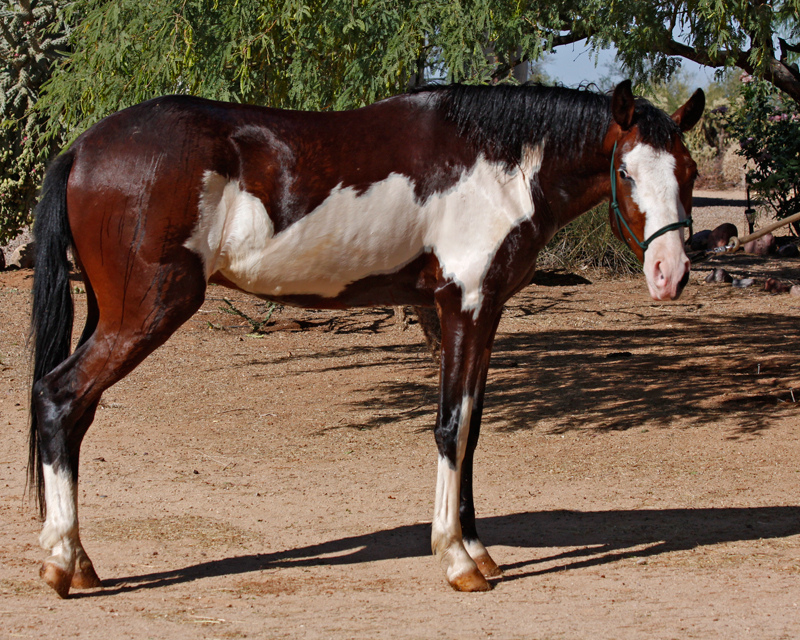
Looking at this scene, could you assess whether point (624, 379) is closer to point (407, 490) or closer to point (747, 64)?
point (747, 64)

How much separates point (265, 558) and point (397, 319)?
6.52 m

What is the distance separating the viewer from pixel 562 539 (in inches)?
177

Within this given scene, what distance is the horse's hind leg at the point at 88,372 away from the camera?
3.51 metres

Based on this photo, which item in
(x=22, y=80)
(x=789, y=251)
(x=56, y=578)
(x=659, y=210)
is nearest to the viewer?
(x=56, y=578)

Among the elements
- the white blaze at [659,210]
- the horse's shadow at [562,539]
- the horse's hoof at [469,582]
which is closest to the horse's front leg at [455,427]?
the horse's hoof at [469,582]

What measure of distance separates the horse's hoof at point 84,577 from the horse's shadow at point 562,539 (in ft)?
0.26

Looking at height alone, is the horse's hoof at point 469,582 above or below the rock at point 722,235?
below

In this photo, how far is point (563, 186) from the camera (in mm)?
3893

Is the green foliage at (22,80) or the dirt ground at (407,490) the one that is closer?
the dirt ground at (407,490)

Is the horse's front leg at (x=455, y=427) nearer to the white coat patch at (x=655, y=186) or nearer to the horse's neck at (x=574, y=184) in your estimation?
the horse's neck at (x=574, y=184)

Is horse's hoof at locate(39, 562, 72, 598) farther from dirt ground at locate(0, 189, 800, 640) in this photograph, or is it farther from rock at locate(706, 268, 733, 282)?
rock at locate(706, 268, 733, 282)

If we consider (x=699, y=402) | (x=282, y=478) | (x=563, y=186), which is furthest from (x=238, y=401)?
(x=563, y=186)

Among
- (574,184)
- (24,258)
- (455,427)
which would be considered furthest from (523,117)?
(24,258)

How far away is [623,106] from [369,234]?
1.20 metres
